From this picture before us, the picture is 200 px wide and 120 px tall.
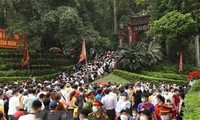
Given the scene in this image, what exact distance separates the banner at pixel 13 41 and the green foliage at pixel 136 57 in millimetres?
8495

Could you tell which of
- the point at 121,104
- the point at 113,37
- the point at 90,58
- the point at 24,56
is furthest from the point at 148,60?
the point at 121,104

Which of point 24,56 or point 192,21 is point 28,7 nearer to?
point 24,56

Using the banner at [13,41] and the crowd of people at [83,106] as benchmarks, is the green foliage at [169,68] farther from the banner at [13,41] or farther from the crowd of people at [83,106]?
the crowd of people at [83,106]

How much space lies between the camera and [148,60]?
32.0m

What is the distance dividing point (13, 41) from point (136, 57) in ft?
36.2

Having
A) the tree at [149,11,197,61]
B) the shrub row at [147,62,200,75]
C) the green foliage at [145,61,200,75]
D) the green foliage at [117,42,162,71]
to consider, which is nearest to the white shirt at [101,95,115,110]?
the tree at [149,11,197,61]

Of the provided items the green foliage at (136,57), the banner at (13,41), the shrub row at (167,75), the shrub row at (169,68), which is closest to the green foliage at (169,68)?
the shrub row at (169,68)

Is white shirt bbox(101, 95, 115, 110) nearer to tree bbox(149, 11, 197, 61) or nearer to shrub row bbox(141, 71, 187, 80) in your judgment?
tree bbox(149, 11, 197, 61)

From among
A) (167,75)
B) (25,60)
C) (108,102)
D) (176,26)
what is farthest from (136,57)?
(108,102)

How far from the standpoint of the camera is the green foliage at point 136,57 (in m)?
31.1

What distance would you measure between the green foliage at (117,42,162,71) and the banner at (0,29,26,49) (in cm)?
849

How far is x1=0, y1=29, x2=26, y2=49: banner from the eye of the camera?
30.5m

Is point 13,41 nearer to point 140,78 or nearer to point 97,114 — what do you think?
point 140,78

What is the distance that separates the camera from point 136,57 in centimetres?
3109
